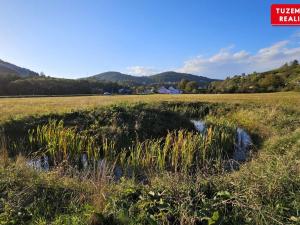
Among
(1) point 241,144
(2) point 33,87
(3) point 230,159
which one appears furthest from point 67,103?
(2) point 33,87

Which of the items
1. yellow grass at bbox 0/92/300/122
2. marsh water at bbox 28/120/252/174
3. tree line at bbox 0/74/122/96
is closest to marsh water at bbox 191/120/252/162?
marsh water at bbox 28/120/252/174

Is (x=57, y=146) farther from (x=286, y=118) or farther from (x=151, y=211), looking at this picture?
(x=286, y=118)

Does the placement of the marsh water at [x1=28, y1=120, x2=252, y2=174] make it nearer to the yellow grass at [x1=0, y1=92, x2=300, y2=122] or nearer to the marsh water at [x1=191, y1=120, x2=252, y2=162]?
the marsh water at [x1=191, y1=120, x2=252, y2=162]

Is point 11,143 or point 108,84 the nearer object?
point 11,143

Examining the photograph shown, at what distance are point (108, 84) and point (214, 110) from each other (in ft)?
352

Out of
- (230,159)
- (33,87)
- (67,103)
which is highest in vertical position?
(33,87)

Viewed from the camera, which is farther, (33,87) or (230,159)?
(33,87)

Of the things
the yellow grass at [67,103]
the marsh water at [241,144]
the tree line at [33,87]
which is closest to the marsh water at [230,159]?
the marsh water at [241,144]

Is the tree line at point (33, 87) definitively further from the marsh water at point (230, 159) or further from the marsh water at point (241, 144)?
the marsh water at point (230, 159)

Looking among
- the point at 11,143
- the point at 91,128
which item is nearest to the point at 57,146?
the point at 11,143

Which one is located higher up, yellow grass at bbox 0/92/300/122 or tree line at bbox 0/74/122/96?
tree line at bbox 0/74/122/96

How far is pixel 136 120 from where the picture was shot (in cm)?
2208

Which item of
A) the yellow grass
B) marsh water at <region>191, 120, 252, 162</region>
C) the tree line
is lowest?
marsh water at <region>191, 120, 252, 162</region>

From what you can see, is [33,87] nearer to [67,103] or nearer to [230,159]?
[67,103]
